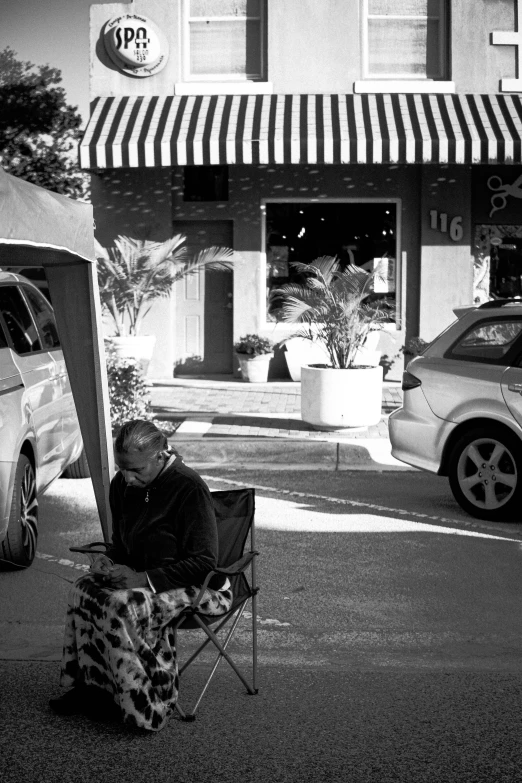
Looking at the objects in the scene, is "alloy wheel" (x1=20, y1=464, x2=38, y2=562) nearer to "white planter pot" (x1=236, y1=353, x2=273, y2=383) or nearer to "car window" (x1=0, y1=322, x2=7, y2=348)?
"car window" (x1=0, y1=322, x2=7, y2=348)

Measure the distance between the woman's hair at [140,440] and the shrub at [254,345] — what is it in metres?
11.8

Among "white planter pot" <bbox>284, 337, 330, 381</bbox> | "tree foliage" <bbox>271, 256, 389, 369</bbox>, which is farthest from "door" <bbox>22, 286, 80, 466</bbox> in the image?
"white planter pot" <bbox>284, 337, 330, 381</bbox>

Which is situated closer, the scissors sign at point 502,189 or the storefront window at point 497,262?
the scissors sign at point 502,189

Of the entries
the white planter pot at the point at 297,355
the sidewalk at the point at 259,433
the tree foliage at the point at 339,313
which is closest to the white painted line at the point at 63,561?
the sidewalk at the point at 259,433

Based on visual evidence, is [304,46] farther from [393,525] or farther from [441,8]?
[393,525]

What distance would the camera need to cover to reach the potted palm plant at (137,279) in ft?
51.1

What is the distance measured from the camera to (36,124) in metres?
31.5

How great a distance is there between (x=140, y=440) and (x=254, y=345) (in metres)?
11.9

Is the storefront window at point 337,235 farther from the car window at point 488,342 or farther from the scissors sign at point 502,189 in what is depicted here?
the car window at point 488,342

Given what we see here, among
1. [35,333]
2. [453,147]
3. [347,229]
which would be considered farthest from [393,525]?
[347,229]

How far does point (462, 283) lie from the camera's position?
16.7 m

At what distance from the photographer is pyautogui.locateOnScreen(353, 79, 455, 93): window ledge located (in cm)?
1628

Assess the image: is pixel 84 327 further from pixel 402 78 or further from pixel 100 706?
pixel 402 78

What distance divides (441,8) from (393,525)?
1130cm
